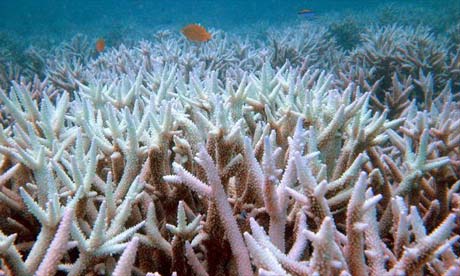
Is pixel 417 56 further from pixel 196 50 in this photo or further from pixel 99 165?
pixel 99 165

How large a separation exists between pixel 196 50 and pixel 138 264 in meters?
6.22

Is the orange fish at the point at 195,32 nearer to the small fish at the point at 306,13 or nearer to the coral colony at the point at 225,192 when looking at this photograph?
the small fish at the point at 306,13

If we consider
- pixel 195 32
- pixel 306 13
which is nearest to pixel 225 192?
pixel 195 32

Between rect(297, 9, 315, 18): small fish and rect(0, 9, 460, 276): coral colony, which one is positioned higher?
rect(297, 9, 315, 18): small fish

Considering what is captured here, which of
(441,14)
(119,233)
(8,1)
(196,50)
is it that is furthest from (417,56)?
(8,1)

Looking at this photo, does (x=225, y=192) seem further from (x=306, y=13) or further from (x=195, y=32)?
(x=306, y=13)

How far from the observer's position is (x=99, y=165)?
2186 mm

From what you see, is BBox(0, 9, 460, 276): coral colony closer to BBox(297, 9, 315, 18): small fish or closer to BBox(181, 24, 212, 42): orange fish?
BBox(181, 24, 212, 42): orange fish

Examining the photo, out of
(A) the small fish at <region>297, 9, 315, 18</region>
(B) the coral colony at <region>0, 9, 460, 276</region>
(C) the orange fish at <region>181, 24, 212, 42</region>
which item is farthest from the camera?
(A) the small fish at <region>297, 9, 315, 18</region>

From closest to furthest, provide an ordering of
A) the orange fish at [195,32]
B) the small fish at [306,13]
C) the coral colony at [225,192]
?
the coral colony at [225,192] < the orange fish at [195,32] < the small fish at [306,13]

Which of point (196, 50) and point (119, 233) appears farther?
point (196, 50)

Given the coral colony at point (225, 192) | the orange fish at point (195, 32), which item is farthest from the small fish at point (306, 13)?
the coral colony at point (225, 192)

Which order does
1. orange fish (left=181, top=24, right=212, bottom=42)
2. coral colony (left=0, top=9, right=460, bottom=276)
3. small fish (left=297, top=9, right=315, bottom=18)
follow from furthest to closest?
1. small fish (left=297, top=9, right=315, bottom=18)
2. orange fish (left=181, top=24, right=212, bottom=42)
3. coral colony (left=0, top=9, right=460, bottom=276)

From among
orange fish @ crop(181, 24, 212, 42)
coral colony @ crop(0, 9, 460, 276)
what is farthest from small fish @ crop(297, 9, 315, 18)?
coral colony @ crop(0, 9, 460, 276)
